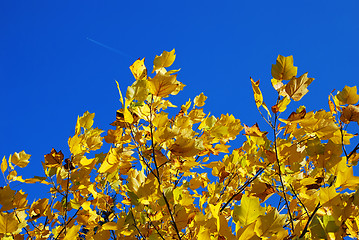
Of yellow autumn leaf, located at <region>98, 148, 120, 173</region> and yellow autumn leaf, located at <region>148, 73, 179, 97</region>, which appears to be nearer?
yellow autumn leaf, located at <region>148, 73, 179, 97</region>

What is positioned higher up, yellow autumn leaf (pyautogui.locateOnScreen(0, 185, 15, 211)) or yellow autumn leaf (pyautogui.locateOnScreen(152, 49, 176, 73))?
yellow autumn leaf (pyautogui.locateOnScreen(152, 49, 176, 73))

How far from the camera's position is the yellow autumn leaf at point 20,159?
204cm

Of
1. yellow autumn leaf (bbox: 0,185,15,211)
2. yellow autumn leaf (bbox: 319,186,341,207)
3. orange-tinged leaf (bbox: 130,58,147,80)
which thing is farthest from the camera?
yellow autumn leaf (bbox: 0,185,15,211)

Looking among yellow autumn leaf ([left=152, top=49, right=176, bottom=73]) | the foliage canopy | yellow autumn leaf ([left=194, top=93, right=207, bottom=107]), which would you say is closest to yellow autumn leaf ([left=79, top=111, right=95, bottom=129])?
the foliage canopy

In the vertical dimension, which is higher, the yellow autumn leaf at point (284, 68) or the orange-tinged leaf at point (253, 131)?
the yellow autumn leaf at point (284, 68)

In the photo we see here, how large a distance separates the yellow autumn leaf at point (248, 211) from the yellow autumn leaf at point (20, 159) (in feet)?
5.93

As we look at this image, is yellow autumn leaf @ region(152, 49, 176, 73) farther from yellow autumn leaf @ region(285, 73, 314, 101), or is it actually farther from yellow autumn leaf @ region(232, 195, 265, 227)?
yellow autumn leaf @ region(232, 195, 265, 227)

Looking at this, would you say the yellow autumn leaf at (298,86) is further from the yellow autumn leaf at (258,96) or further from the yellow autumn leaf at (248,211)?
the yellow autumn leaf at (248,211)

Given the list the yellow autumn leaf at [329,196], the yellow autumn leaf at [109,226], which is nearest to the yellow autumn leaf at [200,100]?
the yellow autumn leaf at [109,226]

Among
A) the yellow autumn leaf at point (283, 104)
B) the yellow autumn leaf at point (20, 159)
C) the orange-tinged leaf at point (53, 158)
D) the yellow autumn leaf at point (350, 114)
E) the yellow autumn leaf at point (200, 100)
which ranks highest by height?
the yellow autumn leaf at point (20, 159)

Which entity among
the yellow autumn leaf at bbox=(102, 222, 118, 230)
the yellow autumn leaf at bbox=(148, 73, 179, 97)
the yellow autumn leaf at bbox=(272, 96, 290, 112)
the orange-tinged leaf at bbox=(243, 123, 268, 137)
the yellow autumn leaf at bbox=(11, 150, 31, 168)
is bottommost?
the yellow autumn leaf at bbox=(102, 222, 118, 230)

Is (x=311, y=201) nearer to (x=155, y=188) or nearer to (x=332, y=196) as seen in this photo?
(x=332, y=196)

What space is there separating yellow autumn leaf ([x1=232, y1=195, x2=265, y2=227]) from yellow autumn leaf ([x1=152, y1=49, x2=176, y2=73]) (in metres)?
0.66

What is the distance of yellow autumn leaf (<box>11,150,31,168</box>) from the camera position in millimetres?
2041
